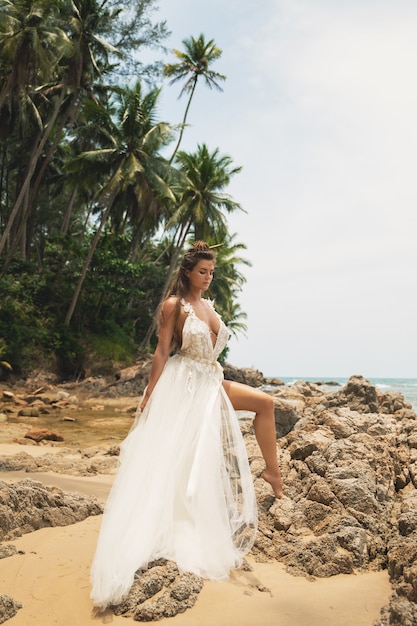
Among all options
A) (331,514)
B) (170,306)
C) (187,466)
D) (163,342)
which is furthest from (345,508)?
(170,306)

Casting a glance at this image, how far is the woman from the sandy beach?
0.13 m

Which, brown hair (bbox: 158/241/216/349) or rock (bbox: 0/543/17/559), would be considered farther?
brown hair (bbox: 158/241/216/349)

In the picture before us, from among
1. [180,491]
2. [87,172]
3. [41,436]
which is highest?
[87,172]

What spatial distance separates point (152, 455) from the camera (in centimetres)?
290

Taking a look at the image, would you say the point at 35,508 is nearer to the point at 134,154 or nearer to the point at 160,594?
the point at 160,594

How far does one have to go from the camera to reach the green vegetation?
Result: 18.1 meters

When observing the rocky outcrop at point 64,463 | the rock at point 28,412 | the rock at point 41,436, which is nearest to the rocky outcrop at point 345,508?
the rocky outcrop at point 64,463

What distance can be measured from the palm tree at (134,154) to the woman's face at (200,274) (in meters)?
18.3

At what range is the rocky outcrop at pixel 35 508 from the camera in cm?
322

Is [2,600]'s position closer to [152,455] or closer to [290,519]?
[152,455]

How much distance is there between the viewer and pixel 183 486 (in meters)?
2.86

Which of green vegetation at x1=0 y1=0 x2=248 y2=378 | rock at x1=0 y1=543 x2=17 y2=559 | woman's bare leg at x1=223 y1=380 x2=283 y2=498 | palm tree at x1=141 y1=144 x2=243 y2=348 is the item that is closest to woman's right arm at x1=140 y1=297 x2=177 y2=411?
woman's bare leg at x1=223 y1=380 x2=283 y2=498

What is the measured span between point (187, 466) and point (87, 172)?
838 inches

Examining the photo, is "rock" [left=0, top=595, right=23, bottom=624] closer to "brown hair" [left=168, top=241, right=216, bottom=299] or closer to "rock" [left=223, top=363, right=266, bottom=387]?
"brown hair" [left=168, top=241, right=216, bottom=299]
